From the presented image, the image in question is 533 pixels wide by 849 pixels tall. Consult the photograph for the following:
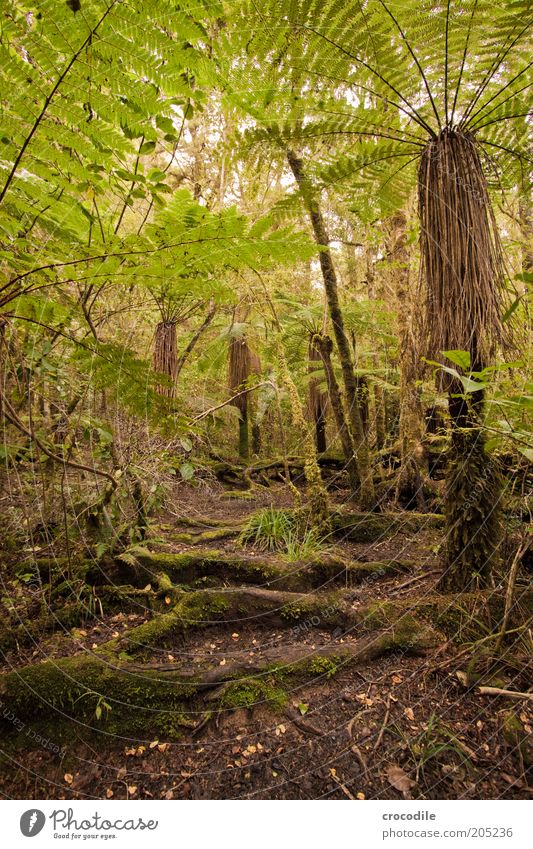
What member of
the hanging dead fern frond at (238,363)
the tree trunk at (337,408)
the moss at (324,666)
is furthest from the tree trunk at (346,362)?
the hanging dead fern frond at (238,363)

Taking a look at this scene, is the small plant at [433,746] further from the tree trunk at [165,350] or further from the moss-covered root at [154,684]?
the tree trunk at [165,350]

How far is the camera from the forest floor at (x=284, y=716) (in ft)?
4.33

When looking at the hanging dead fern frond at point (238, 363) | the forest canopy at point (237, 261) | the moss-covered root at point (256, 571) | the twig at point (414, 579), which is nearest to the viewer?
the forest canopy at point (237, 261)

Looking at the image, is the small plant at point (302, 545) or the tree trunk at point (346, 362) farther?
the tree trunk at point (346, 362)

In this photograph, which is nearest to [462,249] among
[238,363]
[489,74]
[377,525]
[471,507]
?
[489,74]

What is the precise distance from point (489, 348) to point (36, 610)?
275cm

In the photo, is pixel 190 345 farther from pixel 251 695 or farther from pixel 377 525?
pixel 251 695

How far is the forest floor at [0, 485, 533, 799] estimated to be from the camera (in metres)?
1.32

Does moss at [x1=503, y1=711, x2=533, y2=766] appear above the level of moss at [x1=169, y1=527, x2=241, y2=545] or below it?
above

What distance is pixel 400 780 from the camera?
4.21 feet

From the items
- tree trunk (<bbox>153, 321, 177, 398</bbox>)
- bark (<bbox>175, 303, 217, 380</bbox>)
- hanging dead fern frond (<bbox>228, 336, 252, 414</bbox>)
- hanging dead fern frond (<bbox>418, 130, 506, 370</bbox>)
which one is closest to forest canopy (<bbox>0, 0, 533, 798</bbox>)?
hanging dead fern frond (<bbox>418, 130, 506, 370</bbox>)

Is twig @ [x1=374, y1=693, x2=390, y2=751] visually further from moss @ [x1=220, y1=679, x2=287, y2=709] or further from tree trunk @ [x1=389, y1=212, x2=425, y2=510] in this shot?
tree trunk @ [x1=389, y1=212, x2=425, y2=510]

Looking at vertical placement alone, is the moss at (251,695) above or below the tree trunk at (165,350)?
below
